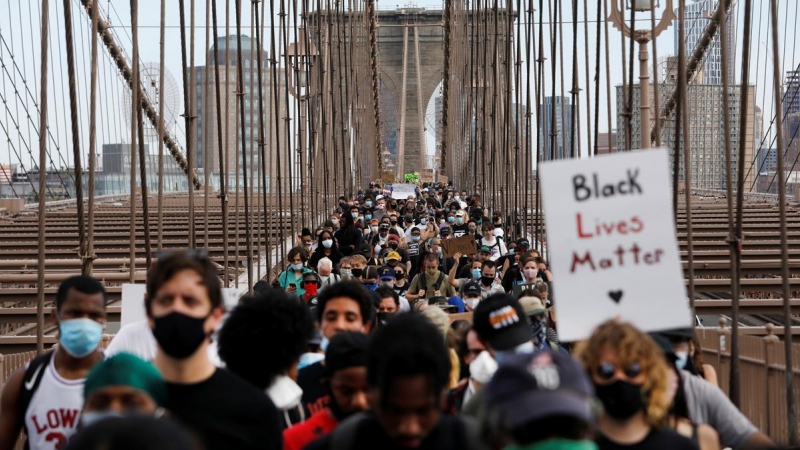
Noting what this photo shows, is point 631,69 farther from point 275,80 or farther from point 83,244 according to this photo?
point 275,80

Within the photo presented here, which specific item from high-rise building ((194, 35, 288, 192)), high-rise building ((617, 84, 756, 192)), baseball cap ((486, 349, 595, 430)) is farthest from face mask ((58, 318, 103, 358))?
high-rise building ((617, 84, 756, 192))

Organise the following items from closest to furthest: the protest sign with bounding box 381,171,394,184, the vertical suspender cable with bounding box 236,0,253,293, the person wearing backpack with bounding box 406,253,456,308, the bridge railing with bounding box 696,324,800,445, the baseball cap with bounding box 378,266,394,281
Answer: the bridge railing with bounding box 696,324,800,445 < the baseball cap with bounding box 378,266,394,281 < the person wearing backpack with bounding box 406,253,456,308 < the vertical suspender cable with bounding box 236,0,253,293 < the protest sign with bounding box 381,171,394,184

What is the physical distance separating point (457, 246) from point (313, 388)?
10037 millimetres

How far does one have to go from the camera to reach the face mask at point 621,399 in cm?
346

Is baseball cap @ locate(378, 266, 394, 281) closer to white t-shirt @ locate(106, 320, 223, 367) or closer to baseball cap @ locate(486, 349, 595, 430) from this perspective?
white t-shirt @ locate(106, 320, 223, 367)

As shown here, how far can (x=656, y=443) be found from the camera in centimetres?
347

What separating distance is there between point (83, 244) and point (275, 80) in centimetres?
1357

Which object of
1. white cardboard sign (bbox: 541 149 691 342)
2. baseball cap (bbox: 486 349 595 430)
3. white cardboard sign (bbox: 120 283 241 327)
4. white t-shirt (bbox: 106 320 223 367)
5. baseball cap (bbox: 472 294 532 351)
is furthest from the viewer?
white cardboard sign (bbox: 120 283 241 327)

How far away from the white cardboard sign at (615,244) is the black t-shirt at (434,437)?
1098mm

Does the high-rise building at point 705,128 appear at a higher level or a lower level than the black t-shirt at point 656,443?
higher

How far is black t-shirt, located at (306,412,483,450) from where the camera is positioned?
3037mm

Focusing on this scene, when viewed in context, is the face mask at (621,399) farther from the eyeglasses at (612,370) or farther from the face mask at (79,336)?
the face mask at (79,336)

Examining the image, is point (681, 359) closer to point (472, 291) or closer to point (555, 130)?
point (472, 291)

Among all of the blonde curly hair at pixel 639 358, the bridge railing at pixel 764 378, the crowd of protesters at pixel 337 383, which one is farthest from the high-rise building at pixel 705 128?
the blonde curly hair at pixel 639 358
